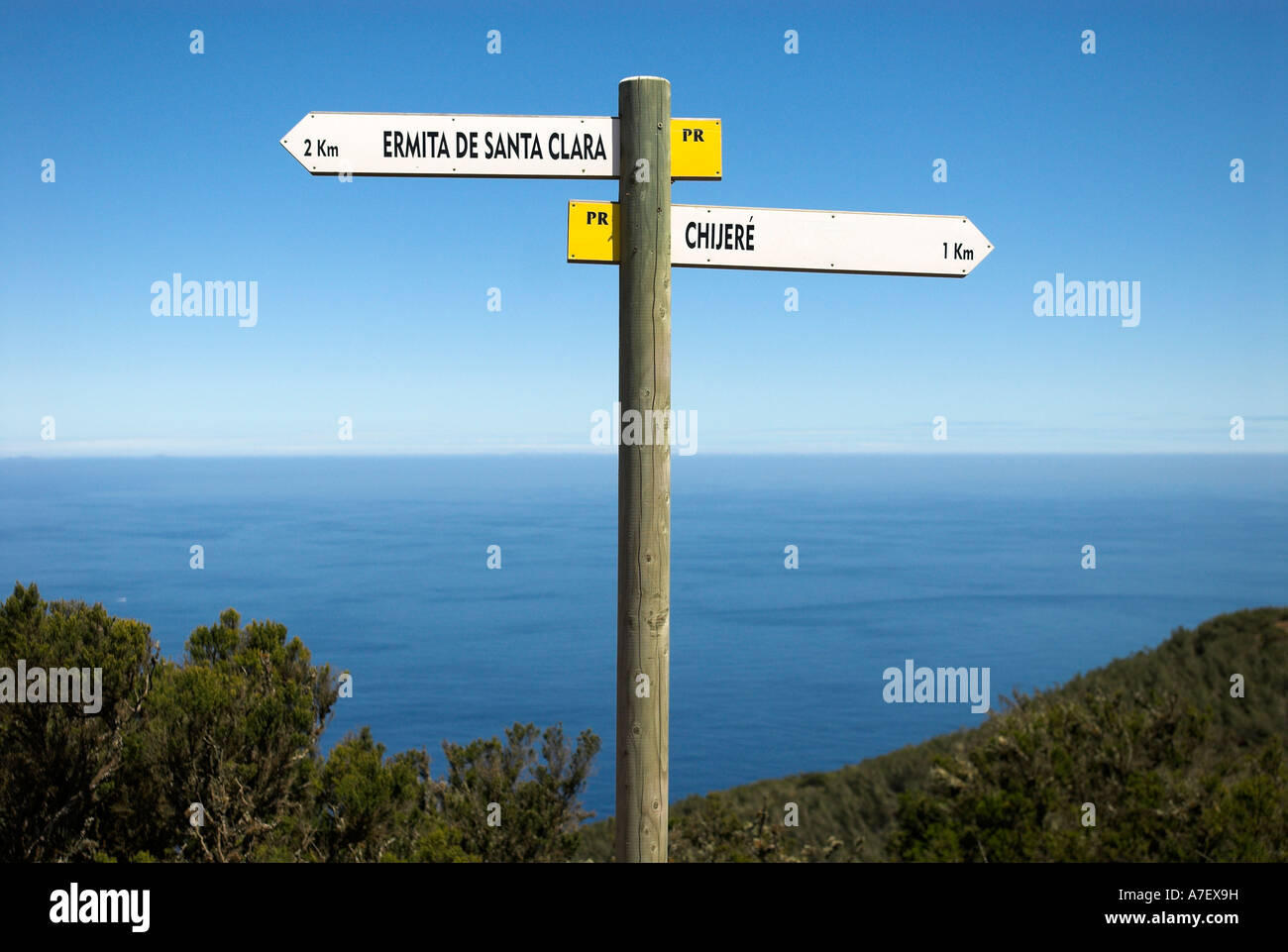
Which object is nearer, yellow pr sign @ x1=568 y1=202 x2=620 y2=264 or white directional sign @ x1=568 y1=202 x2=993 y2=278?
yellow pr sign @ x1=568 y1=202 x2=620 y2=264

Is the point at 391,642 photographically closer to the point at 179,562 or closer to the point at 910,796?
the point at 179,562

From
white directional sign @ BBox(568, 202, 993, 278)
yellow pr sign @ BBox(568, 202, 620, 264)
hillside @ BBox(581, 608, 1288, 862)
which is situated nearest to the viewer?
yellow pr sign @ BBox(568, 202, 620, 264)

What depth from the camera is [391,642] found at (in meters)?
126

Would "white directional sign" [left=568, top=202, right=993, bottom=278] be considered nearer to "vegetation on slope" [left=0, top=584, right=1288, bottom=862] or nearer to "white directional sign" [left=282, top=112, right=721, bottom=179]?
"white directional sign" [left=282, top=112, right=721, bottom=179]

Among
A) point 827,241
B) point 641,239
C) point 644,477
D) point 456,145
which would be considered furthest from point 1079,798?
point 456,145

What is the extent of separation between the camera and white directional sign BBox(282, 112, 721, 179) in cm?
278

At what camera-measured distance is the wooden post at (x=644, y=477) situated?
2.60 m

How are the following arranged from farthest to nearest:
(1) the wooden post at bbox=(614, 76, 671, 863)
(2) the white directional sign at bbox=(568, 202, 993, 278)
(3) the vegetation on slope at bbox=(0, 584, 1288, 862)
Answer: (3) the vegetation on slope at bbox=(0, 584, 1288, 862) → (2) the white directional sign at bbox=(568, 202, 993, 278) → (1) the wooden post at bbox=(614, 76, 671, 863)
